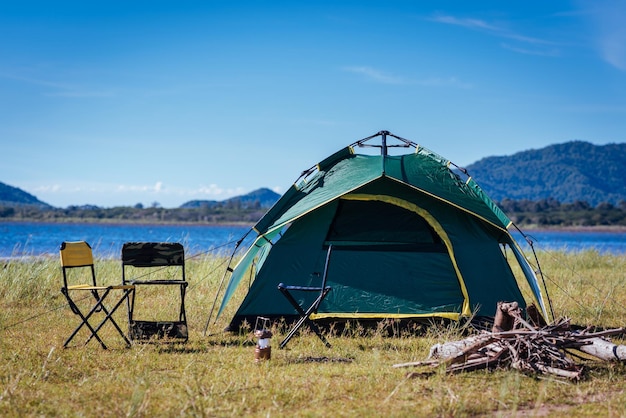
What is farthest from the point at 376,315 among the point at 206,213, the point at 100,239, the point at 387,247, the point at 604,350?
the point at 206,213

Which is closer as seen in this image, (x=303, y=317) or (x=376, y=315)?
(x=303, y=317)

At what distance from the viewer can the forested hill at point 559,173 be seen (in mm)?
121062

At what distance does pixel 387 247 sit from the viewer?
7.52 metres

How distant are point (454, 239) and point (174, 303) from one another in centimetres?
398

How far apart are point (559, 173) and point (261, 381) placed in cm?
13600

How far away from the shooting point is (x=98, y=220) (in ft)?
249

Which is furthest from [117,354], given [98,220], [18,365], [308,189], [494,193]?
[494,193]

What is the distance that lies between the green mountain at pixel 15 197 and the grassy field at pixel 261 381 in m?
93.6

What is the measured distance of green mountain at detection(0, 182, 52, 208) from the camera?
9544cm

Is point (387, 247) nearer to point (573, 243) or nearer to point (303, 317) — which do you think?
point (303, 317)

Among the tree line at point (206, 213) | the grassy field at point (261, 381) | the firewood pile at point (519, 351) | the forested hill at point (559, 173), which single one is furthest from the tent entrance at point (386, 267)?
the forested hill at point (559, 173)

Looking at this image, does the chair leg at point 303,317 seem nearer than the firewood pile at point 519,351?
No

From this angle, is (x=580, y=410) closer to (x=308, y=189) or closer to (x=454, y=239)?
(x=454, y=239)

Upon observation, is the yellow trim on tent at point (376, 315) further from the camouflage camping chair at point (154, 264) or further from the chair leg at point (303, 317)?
the camouflage camping chair at point (154, 264)
